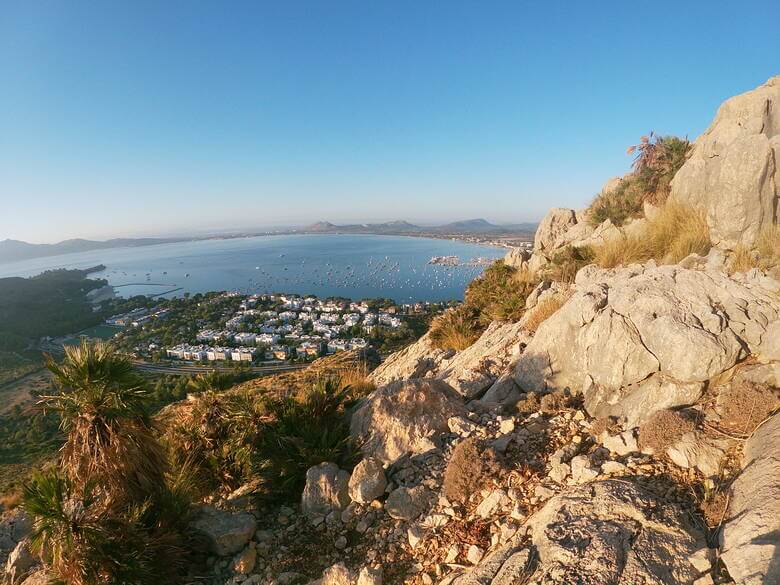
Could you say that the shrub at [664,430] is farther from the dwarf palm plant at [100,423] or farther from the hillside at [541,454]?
the dwarf palm plant at [100,423]

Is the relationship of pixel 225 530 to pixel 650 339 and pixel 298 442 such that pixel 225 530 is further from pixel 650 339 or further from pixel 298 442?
pixel 650 339

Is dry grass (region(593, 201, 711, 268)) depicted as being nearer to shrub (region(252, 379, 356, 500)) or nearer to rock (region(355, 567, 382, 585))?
shrub (region(252, 379, 356, 500))

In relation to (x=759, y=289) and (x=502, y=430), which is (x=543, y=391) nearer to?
(x=502, y=430)

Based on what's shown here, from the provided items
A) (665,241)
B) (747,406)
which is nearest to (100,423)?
(747,406)

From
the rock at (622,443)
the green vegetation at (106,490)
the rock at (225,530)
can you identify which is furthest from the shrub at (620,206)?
the green vegetation at (106,490)

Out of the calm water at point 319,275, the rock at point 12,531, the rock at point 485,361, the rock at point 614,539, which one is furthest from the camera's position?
the calm water at point 319,275

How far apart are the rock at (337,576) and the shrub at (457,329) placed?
6.96 m

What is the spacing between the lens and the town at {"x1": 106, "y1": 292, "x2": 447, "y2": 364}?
4094cm

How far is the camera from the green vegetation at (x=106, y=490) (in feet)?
11.5

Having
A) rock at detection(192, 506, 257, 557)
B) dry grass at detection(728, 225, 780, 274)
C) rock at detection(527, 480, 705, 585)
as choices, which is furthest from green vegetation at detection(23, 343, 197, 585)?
dry grass at detection(728, 225, 780, 274)

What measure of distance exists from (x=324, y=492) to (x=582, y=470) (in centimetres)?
312

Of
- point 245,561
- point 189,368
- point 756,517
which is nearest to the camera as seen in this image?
point 756,517

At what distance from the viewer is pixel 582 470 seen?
3.74m

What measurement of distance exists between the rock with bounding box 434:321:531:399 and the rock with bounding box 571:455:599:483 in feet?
8.30
